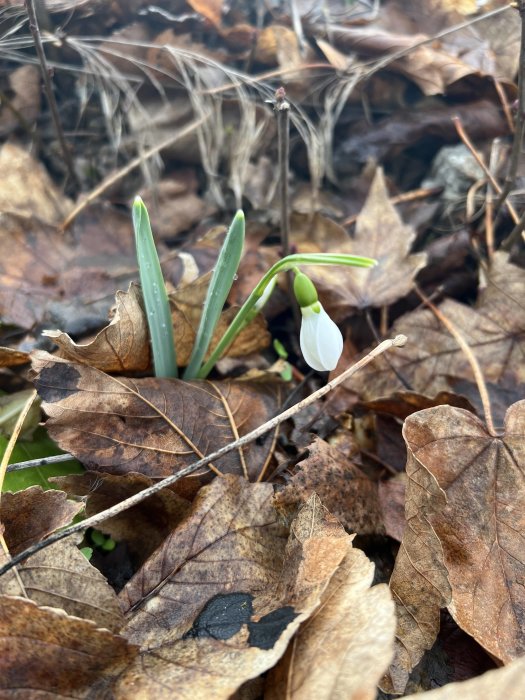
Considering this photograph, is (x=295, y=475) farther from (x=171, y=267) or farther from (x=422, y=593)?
(x=171, y=267)

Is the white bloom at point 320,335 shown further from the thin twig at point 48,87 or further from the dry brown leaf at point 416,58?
the dry brown leaf at point 416,58

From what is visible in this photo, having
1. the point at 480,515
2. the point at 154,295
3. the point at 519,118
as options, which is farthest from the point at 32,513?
the point at 519,118

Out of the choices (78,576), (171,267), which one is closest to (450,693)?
(78,576)

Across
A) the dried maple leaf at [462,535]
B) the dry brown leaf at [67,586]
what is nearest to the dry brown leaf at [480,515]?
the dried maple leaf at [462,535]

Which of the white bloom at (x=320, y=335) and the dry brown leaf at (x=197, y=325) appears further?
the dry brown leaf at (x=197, y=325)

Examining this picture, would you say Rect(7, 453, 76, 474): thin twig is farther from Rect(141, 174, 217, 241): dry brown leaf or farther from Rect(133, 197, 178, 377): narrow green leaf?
Rect(141, 174, 217, 241): dry brown leaf

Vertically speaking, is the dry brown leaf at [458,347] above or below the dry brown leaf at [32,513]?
below
